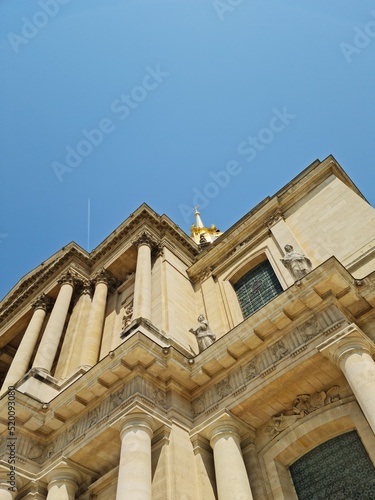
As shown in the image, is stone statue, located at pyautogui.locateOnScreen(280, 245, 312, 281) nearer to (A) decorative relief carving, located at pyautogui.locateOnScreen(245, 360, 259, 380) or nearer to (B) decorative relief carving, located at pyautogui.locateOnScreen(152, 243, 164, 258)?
(A) decorative relief carving, located at pyautogui.locateOnScreen(245, 360, 259, 380)

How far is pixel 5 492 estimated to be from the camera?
11.2 metres

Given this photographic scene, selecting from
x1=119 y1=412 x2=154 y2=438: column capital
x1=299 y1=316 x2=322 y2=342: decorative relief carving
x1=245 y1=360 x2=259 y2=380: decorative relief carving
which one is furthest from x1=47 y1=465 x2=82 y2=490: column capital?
x1=299 y1=316 x2=322 y2=342: decorative relief carving

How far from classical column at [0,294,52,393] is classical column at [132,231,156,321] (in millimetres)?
5488

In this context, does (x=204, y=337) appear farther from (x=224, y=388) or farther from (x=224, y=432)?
(x=224, y=432)

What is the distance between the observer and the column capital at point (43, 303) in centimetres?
2114

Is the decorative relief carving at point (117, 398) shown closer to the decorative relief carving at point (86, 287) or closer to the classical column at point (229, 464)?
the classical column at point (229, 464)

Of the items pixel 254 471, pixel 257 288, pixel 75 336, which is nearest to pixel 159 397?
pixel 254 471

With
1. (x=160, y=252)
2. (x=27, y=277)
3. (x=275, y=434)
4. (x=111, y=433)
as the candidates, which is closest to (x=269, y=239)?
(x=160, y=252)

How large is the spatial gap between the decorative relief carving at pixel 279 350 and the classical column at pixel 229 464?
206 centimetres

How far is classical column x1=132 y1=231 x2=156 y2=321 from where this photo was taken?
1523cm

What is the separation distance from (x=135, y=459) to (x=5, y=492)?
14.2 ft

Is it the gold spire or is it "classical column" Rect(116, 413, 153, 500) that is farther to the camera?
the gold spire

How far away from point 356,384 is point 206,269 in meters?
11.2

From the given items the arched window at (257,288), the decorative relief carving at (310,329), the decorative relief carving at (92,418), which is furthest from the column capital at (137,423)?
the arched window at (257,288)
